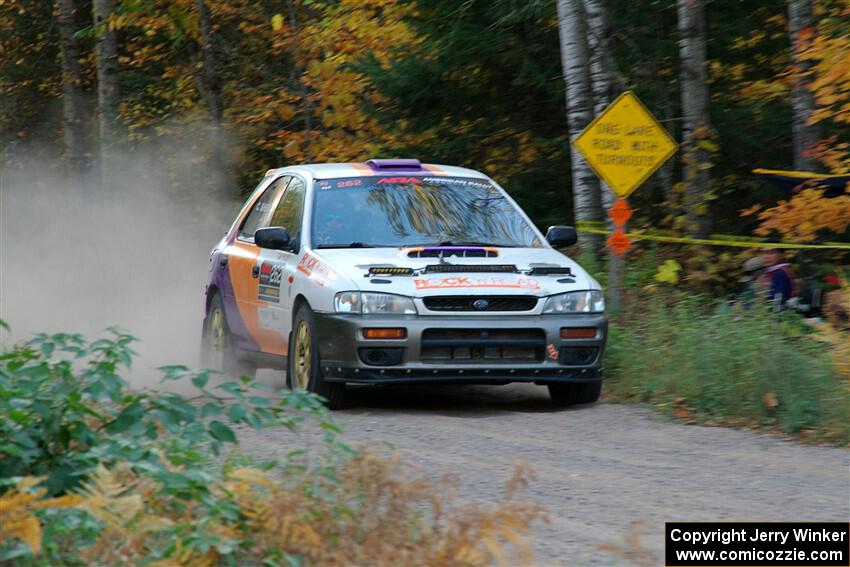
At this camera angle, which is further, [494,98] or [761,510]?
[494,98]

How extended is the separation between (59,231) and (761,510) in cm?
2515

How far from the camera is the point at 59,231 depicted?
3020cm

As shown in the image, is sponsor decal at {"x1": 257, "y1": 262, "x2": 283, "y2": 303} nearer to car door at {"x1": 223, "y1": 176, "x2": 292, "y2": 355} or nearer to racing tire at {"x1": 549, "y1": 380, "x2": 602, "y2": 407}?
car door at {"x1": 223, "y1": 176, "x2": 292, "y2": 355}

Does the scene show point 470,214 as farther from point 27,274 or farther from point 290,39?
point 27,274

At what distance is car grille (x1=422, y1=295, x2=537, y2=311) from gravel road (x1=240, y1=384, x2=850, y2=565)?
0.76 metres

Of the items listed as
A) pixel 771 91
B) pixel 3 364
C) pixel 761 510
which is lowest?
pixel 761 510

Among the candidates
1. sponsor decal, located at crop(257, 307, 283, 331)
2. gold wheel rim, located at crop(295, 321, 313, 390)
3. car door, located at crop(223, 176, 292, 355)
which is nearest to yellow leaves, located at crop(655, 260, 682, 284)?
car door, located at crop(223, 176, 292, 355)

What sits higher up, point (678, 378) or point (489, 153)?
point (489, 153)

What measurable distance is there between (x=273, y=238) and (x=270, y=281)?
565mm

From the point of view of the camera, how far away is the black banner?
5.66 m

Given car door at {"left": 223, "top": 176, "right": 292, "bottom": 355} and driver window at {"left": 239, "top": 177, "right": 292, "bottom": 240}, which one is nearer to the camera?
car door at {"left": 223, "top": 176, "right": 292, "bottom": 355}

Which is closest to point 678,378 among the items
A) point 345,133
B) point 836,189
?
point 836,189

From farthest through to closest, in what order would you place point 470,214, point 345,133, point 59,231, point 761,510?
point 59,231, point 345,133, point 470,214, point 761,510

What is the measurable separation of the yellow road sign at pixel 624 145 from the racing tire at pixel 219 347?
3.48 meters
